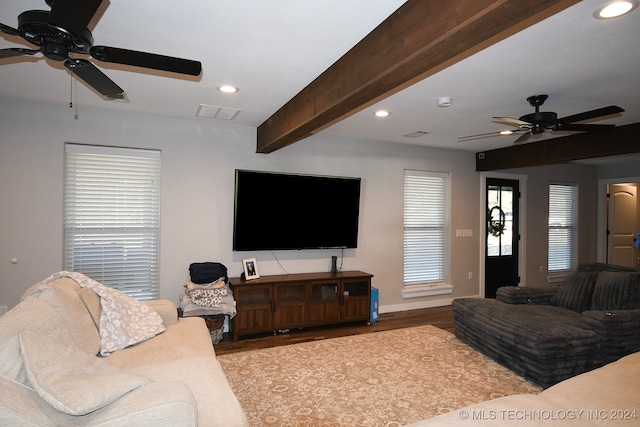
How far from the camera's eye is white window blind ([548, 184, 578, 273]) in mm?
6688

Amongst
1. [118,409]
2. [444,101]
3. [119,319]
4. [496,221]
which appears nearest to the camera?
[118,409]

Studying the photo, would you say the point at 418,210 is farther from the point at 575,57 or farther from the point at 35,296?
the point at 35,296

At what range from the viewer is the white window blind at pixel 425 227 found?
17.8ft

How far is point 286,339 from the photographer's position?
13.0 feet

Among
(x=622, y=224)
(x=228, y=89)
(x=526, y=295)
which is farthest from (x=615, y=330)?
(x=622, y=224)

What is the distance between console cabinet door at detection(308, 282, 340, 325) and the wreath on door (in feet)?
10.8

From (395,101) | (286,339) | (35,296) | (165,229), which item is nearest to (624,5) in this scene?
(395,101)

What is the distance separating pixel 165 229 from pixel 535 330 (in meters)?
3.79

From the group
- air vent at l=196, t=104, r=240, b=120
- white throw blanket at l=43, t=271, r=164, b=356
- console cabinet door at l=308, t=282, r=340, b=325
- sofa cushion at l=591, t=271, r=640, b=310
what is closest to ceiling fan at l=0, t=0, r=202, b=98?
white throw blanket at l=43, t=271, r=164, b=356

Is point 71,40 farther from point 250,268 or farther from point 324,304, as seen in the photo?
point 324,304

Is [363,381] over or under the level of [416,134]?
under

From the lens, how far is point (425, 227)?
18.2ft

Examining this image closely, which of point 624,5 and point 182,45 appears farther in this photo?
point 182,45

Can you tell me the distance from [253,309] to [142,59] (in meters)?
2.89
